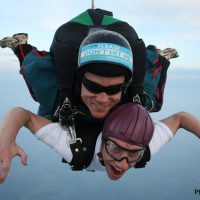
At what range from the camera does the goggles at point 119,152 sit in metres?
3.05

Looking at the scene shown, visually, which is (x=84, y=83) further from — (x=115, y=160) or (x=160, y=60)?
(x=160, y=60)

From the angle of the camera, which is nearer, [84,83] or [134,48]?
[84,83]

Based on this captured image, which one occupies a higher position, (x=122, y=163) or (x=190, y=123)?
(x=190, y=123)

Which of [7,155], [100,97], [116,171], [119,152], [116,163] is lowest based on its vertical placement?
[116,171]

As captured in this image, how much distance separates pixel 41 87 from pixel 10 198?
9055cm

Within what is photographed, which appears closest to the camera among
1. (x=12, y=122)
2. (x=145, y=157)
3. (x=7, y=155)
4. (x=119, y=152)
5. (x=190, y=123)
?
(x=7, y=155)

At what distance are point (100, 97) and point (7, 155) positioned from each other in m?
0.91

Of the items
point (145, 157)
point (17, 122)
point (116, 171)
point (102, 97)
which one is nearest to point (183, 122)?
point (145, 157)

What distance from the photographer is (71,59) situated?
323cm

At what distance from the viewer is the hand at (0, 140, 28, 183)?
→ 2.29m

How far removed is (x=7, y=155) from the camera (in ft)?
7.80

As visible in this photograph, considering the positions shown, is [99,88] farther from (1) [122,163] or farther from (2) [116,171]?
(2) [116,171]

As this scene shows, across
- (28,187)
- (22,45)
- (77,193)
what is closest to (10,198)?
(28,187)

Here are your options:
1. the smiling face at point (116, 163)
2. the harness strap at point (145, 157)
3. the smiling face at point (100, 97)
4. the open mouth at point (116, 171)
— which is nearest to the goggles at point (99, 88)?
the smiling face at point (100, 97)
